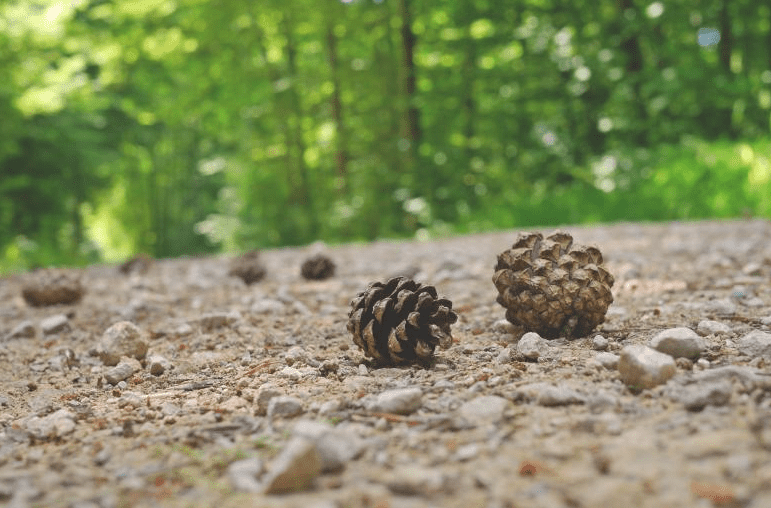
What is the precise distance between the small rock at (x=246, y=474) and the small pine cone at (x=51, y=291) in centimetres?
289

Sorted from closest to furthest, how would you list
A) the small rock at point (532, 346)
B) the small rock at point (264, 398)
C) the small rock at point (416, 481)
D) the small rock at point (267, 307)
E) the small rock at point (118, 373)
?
the small rock at point (416, 481), the small rock at point (264, 398), the small rock at point (532, 346), the small rock at point (118, 373), the small rock at point (267, 307)

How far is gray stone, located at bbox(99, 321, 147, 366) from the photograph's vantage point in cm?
226

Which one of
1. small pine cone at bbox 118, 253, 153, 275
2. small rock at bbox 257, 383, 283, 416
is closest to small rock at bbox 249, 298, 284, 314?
small rock at bbox 257, 383, 283, 416

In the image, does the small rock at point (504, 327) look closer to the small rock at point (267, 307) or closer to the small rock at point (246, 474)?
the small rock at point (267, 307)

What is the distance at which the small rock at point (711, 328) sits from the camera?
1980 mm

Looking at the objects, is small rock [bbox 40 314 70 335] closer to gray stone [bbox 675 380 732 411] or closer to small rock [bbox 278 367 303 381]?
small rock [bbox 278 367 303 381]

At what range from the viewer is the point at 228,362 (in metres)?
2.21

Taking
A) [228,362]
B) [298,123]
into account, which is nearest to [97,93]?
[298,123]

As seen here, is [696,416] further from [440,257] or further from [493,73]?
[493,73]

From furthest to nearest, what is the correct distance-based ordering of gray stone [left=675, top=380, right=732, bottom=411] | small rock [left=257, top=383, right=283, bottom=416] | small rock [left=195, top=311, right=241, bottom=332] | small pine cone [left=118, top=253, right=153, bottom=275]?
small pine cone [left=118, top=253, right=153, bottom=275] < small rock [left=195, top=311, right=241, bottom=332] < small rock [left=257, top=383, right=283, bottom=416] < gray stone [left=675, top=380, right=732, bottom=411]

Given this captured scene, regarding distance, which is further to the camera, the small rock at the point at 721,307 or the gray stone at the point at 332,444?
the small rock at the point at 721,307

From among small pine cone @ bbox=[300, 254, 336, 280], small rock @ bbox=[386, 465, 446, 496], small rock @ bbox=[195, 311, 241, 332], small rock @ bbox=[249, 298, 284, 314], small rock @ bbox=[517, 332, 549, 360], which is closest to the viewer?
small rock @ bbox=[386, 465, 446, 496]

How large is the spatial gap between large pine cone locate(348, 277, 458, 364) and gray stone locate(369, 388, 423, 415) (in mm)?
391

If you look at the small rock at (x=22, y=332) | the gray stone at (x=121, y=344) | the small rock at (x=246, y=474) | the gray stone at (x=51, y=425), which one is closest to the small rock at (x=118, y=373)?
the gray stone at (x=121, y=344)
